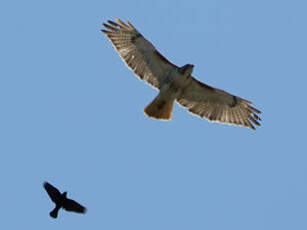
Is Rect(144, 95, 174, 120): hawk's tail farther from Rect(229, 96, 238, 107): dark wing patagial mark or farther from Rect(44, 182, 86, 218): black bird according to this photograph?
Rect(44, 182, 86, 218): black bird

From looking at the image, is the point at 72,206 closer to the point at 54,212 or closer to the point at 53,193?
the point at 54,212

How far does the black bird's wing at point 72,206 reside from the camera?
23984 millimetres

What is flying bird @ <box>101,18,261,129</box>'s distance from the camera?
2383cm

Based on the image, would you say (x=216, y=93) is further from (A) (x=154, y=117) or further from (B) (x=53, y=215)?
(B) (x=53, y=215)

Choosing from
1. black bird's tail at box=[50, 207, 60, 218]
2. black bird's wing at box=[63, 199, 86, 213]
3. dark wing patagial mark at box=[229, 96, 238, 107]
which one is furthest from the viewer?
dark wing patagial mark at box=[229, 96, 238, 107]

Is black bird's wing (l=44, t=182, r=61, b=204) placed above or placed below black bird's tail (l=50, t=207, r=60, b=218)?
above

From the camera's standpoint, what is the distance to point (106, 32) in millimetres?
24438

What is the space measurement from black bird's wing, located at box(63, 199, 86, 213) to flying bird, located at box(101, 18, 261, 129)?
3.17 metres

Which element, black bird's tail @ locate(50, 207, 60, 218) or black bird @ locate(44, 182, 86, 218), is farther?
black bird @ locate(44, 182, 86, 218)

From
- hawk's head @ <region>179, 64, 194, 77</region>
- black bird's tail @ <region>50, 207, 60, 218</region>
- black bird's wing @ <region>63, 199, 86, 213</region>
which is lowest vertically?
black bird's tail @ <region>50, 207, 60, 218</region>

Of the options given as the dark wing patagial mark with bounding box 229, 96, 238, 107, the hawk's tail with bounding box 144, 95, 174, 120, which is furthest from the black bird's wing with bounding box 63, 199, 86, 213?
the dark wing patagial mark with bounding box 229, 96, 238, 107

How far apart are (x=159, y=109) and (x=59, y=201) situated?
372 cm

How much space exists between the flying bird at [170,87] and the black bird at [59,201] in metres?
3.23

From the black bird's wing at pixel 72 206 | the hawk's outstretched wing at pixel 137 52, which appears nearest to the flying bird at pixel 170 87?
the hawk's outstretched wing at pixel 137 52
